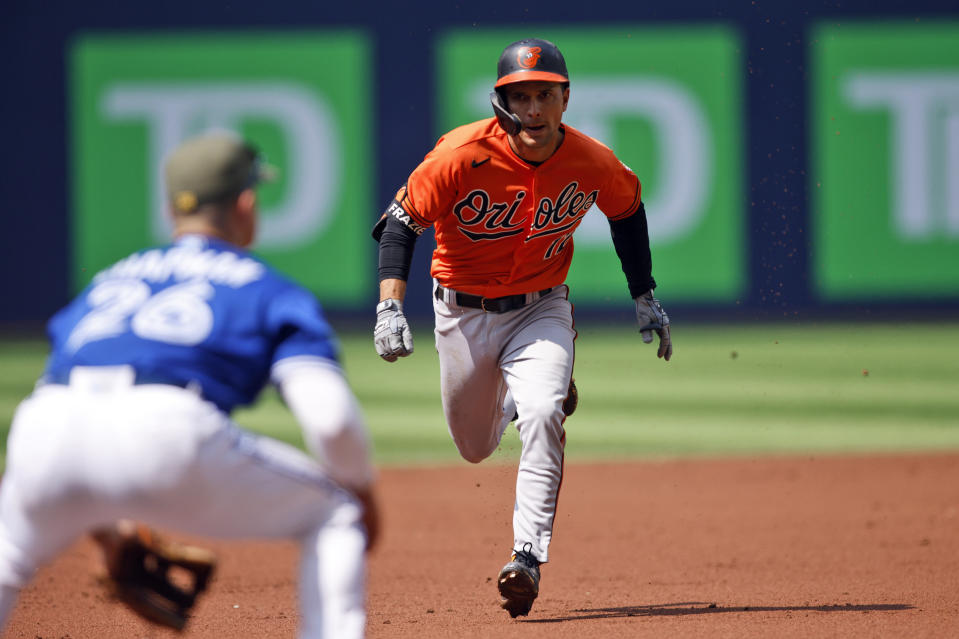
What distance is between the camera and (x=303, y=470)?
260cm

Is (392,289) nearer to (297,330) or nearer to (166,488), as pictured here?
(297,330)

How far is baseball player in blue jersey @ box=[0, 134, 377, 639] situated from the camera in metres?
2.44

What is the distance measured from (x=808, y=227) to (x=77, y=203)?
7.42 metres

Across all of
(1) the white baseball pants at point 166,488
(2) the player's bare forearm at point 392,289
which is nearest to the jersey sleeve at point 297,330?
(1) the white baseball pants at point 166,488

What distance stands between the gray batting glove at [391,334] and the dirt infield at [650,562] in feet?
3.01

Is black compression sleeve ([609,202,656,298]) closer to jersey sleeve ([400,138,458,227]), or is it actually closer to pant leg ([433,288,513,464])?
pant leg ([433,288,513,464])

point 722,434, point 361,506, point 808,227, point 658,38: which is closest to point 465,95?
point 658,38

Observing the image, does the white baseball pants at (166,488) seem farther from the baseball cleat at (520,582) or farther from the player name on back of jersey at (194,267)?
the baseball cleat at (520,582)

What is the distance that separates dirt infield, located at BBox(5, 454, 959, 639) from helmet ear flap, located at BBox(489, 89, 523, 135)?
1.71 metres

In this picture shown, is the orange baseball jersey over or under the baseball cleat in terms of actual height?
over

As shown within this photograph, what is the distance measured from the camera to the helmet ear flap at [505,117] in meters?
4.50

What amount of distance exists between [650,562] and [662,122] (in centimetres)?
829

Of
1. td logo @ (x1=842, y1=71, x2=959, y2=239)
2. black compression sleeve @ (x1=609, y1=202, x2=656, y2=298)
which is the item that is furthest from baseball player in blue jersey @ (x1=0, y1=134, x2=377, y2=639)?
td logo @ (x1=842, y1=71, x2=959, y2=239)

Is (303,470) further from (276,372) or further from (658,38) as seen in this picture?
(658,38)
